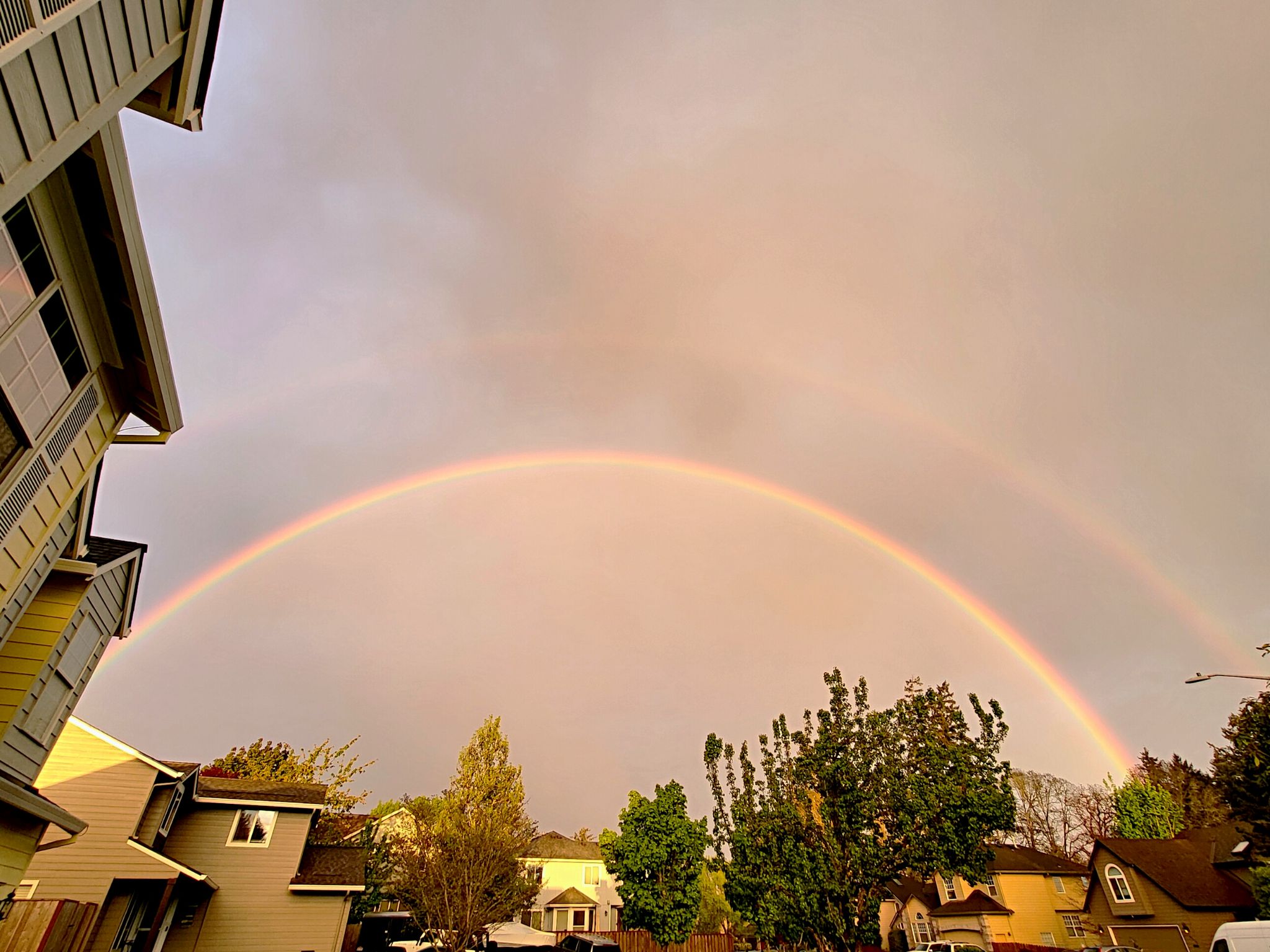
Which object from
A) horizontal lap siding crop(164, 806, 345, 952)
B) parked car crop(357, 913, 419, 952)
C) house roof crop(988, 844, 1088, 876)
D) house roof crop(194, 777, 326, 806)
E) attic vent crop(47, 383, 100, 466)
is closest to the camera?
attic vent crop(47, 383, 100, 466)

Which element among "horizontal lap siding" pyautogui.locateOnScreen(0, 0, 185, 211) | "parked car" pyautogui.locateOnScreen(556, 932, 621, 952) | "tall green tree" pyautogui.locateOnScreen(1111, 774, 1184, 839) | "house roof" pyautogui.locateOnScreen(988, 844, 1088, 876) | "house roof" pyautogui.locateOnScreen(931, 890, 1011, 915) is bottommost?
"parked car" pyautogui.locateOnScreen(556, 932, 621, 952)

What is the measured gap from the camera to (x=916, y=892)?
51.5 metres

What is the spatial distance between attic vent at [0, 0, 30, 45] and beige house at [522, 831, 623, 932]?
196 feet

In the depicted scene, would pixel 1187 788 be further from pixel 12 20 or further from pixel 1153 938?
pixel 12 20

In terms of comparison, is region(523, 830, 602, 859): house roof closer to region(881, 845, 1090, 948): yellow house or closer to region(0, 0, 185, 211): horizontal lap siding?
region(881, 845, 1090, 948): yellow house

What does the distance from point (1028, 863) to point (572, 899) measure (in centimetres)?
3788

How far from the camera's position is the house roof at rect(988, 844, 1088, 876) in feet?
146

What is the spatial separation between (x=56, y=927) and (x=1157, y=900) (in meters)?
49.9

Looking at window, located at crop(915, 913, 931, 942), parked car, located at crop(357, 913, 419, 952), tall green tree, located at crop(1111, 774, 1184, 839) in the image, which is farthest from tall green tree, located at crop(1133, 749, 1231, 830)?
parked car, located at crop(357, 913, 419, 952)

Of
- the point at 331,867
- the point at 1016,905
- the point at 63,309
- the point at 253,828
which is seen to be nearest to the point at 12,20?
the point at 63,309

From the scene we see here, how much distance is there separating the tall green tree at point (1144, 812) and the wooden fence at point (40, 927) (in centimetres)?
6972

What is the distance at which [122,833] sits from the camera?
20.9 meters

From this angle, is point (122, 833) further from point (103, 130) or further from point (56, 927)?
point (103, 130)

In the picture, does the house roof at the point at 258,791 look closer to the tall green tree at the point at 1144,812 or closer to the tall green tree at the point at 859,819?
the tall green tree at the point at 859,819
